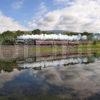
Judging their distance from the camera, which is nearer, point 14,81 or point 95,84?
point 95,84

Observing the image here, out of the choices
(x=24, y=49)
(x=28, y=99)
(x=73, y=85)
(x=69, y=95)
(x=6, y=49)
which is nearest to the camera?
(x=28, y=99)

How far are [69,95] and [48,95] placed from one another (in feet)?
4.37

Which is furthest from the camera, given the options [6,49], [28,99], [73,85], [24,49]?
[24,49]

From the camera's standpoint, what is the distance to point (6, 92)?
72.3 feet

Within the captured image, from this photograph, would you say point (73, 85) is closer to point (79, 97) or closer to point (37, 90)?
point (37, 90)

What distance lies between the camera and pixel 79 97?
64.8ft

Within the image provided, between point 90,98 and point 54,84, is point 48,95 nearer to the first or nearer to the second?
point 90,98

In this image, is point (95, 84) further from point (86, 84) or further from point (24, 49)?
Result: point (24, 49)

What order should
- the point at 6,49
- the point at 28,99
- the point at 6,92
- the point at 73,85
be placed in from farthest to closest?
1. the point at 6,49
2. the point at 73,85
3. the point at 6,92
4. the point at 28,99

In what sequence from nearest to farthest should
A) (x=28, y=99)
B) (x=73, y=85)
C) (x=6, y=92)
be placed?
(x=28, y=99)
(x=6, y=92)
(x=73, y=85)

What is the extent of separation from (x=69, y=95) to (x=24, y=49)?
6675cm

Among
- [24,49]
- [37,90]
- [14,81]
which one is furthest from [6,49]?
[37,90]

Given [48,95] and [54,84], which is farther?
[54,84]

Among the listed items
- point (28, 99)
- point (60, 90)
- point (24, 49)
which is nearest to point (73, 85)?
point (60, 90)
